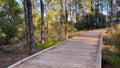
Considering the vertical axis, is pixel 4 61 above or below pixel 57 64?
below

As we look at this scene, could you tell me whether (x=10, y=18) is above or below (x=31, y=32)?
above

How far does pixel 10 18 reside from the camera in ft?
71.7

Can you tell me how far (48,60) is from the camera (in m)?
7.71

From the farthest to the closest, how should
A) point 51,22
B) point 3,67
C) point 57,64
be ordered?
point 51,22 → point 3,67 → point 57,64

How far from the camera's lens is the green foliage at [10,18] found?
68.7ft

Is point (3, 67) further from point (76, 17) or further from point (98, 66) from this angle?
point (76, 17)

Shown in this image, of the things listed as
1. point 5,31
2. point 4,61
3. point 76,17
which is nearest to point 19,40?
point 5,31

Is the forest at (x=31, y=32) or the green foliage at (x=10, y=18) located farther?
the green foliage at (x=10, y=18)

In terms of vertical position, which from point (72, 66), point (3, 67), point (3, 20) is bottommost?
point (3, 67)

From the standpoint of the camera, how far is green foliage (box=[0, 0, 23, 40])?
20.9 metres

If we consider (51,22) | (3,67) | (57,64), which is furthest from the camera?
(51,22)

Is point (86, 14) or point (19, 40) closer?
point (19, 40)

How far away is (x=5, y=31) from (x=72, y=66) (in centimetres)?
1547

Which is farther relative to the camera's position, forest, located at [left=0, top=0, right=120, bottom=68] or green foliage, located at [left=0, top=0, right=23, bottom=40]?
green foliage, located at [left=0, top=0, right=23, bottom=40]
